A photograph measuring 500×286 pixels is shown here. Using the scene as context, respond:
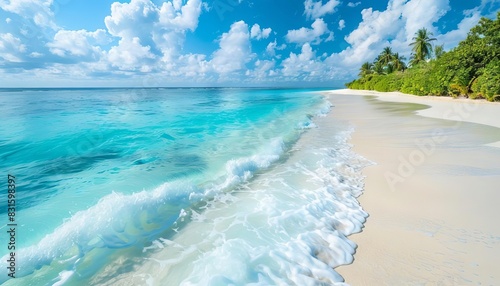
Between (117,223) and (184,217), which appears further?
(184,217)

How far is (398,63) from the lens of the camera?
68812 mm

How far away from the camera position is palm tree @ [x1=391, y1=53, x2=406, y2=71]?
2685 inches

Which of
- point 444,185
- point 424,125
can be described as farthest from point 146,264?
point 424,125

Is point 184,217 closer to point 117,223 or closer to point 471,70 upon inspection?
point 117,223

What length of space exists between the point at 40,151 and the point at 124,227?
8934 mm

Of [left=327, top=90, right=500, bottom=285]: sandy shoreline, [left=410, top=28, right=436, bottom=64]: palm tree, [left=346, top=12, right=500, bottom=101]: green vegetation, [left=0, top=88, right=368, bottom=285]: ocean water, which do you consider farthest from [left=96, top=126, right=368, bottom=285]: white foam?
[left=410, top=28, right=436, bottom=64]: palm tree

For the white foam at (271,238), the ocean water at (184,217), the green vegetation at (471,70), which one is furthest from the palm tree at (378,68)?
the white foam at (271,238)

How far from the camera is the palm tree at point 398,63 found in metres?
68.2

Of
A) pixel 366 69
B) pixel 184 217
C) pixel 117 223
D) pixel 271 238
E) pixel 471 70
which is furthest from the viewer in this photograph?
pixel 366 69

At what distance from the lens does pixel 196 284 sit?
2895mm

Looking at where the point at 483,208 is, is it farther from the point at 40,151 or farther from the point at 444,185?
the point at 40,151

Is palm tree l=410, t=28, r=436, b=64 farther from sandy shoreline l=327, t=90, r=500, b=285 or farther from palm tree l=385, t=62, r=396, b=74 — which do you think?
sandy shoreline l=327, t=90, r=500, b=285

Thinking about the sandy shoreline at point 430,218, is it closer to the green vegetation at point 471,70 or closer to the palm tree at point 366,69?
the green vegetation at point 471,70

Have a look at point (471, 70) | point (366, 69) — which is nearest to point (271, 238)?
point (471, 70)
